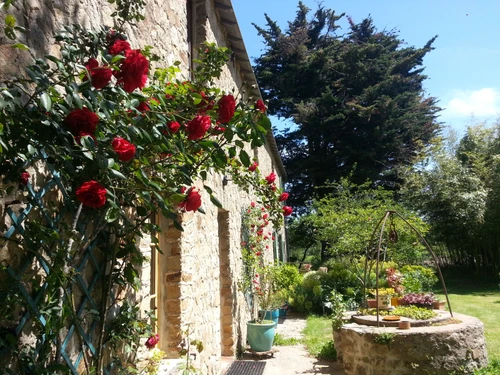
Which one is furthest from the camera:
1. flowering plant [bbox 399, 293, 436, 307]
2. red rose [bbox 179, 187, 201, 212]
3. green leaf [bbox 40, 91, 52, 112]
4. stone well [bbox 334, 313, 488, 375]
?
flowering plant [bbox 399, 293, 436, 307]

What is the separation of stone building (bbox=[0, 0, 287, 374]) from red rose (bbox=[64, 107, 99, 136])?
0.43m

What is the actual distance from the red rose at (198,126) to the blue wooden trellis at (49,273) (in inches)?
24.8

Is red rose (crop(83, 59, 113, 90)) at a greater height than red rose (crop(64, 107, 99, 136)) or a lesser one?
greater

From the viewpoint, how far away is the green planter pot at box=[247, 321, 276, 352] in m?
6.07

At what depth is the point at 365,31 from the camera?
22.7 m

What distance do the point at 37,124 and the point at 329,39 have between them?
23.3 metres

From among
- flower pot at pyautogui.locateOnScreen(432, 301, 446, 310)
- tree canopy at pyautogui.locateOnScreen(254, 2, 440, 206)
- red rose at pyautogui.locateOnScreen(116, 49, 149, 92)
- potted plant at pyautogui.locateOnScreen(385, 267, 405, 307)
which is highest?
tree canopy at pyautogui.locateOnScreen(254, 2, 440, 206)

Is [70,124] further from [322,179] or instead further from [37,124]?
[322,179]

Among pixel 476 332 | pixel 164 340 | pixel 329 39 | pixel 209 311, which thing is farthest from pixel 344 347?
pixel 329 39

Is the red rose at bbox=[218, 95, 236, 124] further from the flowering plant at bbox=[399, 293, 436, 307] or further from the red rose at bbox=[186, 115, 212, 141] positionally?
the flowering plant at bbox=[399, 293, 436, 307]

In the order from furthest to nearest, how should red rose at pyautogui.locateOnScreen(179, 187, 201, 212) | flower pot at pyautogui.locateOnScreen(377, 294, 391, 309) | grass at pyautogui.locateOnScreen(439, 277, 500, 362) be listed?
grass at pyautogui.locateOnScreen(439, 277, 500, 362) → flower pot at pyautogui.locateOnScreen(377, 294, 391, 309) → red rose at pyautogui.locateOnScreen(179, 187, 201, 212)

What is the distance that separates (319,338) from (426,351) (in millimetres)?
3244

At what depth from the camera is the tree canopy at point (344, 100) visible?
64.5 feet

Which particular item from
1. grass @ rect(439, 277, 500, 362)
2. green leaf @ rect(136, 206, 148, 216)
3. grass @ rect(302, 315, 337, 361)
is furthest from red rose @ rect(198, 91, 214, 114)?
grass @ rect(302, 315, 337, 361)
